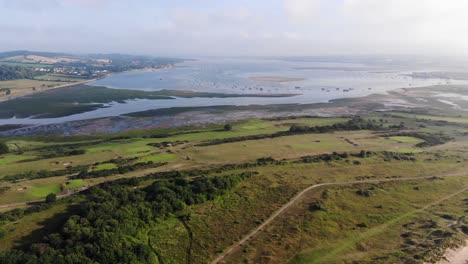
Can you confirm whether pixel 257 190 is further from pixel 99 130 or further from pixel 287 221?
pixel 99 130

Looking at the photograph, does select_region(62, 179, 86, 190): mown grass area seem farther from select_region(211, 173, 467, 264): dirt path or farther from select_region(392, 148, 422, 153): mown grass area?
select_region(392, 148, 422, 153): mown grass area

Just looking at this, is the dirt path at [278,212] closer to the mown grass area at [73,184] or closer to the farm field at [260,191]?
the farm field at [260,191]

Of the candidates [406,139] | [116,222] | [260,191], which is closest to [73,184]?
[116,222]

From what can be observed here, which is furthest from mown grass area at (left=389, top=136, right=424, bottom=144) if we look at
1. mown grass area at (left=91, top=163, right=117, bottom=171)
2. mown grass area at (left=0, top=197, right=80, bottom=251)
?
mown grass area at (left=0, top=197, right=80, bottom=251)

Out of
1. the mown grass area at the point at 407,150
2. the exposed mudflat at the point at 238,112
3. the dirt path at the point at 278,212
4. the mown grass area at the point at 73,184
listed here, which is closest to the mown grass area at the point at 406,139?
the mown grass area at the point at 407,150

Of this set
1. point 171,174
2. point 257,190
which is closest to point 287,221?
point 257,190

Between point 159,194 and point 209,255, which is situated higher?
point 159,194
